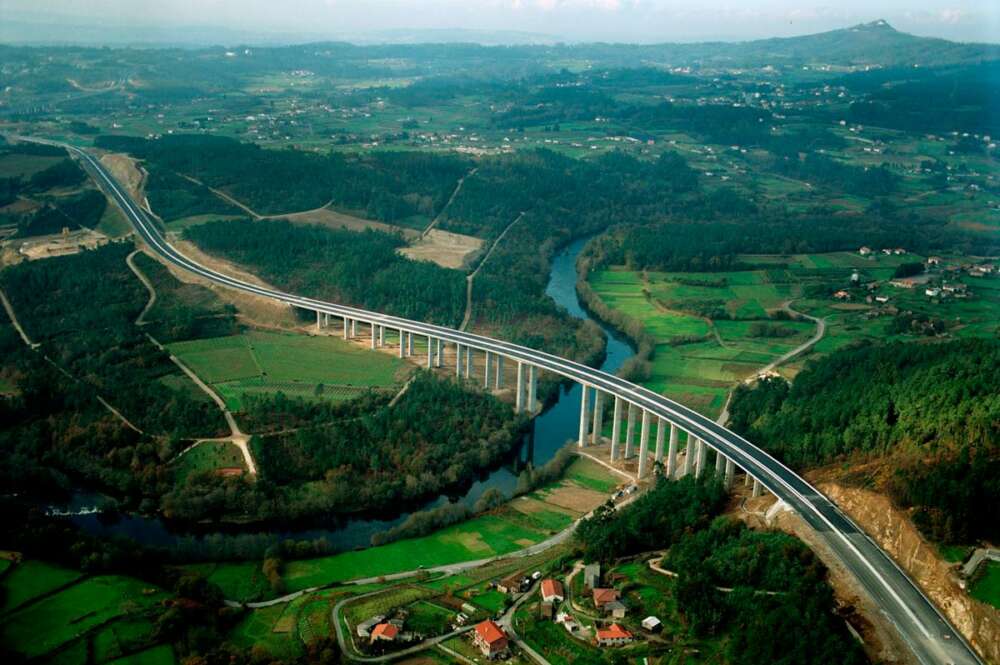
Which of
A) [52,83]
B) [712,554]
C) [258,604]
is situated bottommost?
[258,604]

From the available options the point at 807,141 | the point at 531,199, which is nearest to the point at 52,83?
the point at 531,199

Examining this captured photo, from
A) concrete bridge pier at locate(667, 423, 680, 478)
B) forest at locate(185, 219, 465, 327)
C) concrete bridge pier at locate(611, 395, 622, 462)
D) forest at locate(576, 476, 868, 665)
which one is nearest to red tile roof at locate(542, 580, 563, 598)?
forest at locate(576, 476, 868, 665)

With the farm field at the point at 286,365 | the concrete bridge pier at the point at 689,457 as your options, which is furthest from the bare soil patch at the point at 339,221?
the concrete bridge pier at the point at 689,457

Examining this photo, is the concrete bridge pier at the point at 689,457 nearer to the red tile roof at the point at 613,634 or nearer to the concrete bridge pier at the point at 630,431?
the concrete bridge pier at the point at 630,431

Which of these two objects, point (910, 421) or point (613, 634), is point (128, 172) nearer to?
point (910, 421)

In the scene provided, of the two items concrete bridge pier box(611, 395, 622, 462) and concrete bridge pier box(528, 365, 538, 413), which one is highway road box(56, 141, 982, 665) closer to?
concrete bridge pier box(528, 365, 538, 413)

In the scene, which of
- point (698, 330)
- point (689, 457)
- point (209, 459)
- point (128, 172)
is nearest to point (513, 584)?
point (689, 457)

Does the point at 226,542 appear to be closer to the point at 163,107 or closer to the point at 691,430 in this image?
the point at 691,430
